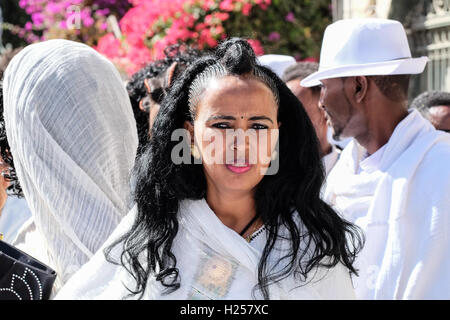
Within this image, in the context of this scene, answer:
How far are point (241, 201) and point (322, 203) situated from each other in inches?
10.7

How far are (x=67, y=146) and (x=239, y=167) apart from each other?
629 mm

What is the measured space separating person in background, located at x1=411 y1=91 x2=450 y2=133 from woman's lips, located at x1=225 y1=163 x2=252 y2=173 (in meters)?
3.66

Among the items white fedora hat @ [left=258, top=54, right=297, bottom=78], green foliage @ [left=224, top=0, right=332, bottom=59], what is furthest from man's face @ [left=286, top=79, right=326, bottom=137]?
green foliage @ [left=224, top=0, right=332, bottom=59]

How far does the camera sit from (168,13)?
26.7ft

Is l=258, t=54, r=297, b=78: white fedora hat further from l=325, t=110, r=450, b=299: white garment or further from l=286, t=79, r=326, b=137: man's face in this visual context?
l=325, t=110, r=450, b=299: white garment

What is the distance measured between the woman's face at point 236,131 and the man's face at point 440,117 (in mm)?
3571

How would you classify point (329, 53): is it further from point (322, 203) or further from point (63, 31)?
point (63, 31)

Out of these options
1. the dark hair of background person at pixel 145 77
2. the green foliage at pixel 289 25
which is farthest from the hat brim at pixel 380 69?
the green foliage at pixel 289 25

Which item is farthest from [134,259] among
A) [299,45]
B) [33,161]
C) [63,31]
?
[63,31]

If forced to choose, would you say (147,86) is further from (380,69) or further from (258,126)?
(258,126)

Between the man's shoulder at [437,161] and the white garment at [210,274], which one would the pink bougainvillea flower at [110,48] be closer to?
the man's shoulder at [437,161]

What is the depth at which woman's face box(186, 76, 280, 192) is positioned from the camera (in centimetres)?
235

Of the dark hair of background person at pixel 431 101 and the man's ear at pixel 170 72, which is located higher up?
the man's ear at pixel 170 72

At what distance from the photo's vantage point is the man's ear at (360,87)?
12.6 ft
